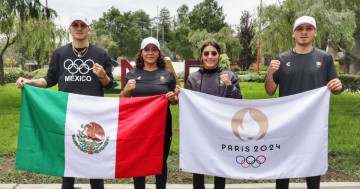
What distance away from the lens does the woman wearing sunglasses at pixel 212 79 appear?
12.7 feet

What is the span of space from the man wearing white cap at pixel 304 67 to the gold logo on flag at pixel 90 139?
170 centimetres

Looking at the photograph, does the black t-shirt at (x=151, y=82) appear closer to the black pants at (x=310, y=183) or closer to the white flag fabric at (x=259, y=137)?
the white flag fabric at (x=259, y=137)

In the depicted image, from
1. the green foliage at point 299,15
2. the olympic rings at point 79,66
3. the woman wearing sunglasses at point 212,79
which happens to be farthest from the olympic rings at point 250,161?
the green foliage at point 299,15

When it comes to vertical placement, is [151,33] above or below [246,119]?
above

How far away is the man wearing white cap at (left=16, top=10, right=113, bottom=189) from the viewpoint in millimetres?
3867

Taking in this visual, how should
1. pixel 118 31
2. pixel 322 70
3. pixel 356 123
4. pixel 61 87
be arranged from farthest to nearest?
pixel 118 31
pixel 356 123
pixel 61 87
pixel 322 70

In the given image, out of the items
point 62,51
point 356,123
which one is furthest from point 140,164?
point 356,123

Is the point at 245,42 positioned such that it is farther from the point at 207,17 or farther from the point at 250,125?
the point at 250,125

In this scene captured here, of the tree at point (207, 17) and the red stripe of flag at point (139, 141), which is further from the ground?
the tree at point (207, 17)

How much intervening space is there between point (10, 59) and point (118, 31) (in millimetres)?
18564

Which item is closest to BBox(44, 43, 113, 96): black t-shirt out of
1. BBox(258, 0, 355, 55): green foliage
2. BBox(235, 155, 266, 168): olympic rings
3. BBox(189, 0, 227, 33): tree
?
BBox(235, 155, 266, 168): olympic rings

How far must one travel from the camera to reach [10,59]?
67312 mm

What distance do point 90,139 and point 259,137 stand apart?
164 centimetres

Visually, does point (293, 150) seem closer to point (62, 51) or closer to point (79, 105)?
point (79, 105)
